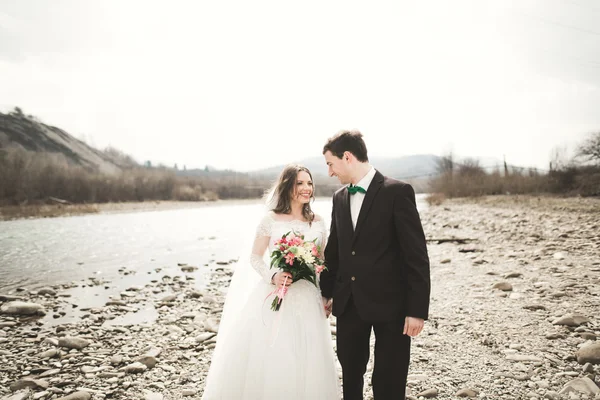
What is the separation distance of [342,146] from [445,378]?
3.53m

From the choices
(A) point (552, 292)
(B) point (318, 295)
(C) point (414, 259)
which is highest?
(C) point (414, 259)

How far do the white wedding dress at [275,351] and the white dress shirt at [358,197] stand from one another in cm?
111

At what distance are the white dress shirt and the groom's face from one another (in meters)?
0.14

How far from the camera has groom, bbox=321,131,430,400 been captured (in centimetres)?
302

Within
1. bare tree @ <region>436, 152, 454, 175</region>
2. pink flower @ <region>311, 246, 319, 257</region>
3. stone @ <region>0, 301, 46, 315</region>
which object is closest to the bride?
pink flower @ <region>311, 246, 319, 257</region>

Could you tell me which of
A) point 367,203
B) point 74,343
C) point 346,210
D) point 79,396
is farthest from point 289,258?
point 74,343

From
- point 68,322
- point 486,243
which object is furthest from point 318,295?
point 486,243

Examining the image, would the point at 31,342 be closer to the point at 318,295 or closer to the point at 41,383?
the point at 41,383

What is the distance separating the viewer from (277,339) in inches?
146

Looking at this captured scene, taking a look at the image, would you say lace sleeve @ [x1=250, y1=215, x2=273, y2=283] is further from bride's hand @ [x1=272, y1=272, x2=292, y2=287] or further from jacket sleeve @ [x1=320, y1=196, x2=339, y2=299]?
jacket sleeve @ [x1=320, y1=196, x2=339, y2=299]

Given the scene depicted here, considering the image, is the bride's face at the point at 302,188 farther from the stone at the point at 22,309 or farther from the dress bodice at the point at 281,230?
the stone at the point at 22,309

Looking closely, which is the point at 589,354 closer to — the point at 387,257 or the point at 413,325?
the point at 413,325

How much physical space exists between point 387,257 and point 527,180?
47134mm

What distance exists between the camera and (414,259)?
298cm
